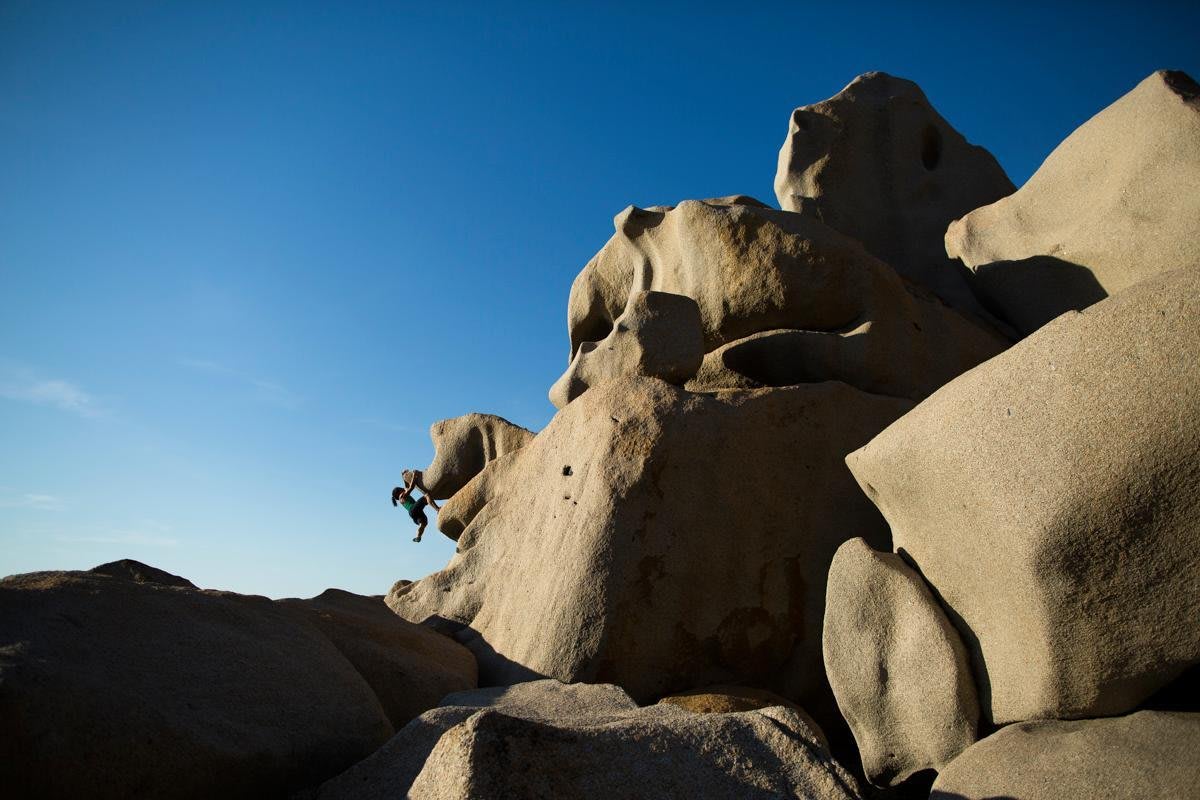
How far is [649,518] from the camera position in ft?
12.6

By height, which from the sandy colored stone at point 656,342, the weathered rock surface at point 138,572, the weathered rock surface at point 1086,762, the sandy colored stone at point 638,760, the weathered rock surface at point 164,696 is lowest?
the weathered rock surface at point 1086,762

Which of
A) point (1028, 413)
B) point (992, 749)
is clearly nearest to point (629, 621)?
point (992, 749)

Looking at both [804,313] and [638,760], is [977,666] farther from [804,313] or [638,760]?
[804,313]

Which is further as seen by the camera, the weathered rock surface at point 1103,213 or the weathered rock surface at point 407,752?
the weathered rock surface at point 1103,213

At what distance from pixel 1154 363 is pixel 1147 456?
205 millimetres

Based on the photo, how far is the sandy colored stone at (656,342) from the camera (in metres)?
4.37

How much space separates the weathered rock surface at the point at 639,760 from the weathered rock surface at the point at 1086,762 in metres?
0.51

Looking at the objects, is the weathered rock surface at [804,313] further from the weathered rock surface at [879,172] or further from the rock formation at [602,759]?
the rock formation at [602,759]

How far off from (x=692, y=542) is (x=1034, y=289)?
2189mm

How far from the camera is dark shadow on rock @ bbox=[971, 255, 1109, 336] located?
14.6 feet

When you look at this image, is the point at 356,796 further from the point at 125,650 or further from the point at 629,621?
the point at 629,621

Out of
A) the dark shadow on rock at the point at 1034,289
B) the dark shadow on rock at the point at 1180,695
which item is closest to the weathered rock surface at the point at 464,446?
the dark shadow on rock at the point at 1034,289

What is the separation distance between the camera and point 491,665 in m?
4.14

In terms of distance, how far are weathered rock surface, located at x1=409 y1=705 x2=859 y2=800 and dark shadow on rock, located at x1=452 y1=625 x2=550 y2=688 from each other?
152 cm
